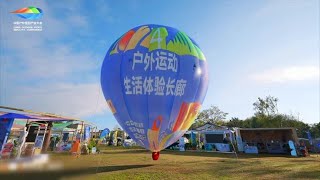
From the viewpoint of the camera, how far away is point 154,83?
27.8ft

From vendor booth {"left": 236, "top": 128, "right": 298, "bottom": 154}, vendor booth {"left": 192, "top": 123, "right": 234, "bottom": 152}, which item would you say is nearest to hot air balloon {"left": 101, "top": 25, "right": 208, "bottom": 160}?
vendor booth {"left": 192, "top": 123, "right": 234, "bottom": 152}

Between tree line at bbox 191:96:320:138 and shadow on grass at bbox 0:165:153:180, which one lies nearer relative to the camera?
shadow on grass at bbox 0:165:153:180

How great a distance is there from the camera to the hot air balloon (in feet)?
27.9

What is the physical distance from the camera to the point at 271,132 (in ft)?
86.9

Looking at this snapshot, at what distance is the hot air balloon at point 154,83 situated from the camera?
27.9 feet

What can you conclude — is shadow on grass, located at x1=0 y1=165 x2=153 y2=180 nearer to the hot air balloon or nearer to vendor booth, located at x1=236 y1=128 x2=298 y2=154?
the hot air balloon

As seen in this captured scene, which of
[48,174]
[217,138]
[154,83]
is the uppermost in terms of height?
[217,138]

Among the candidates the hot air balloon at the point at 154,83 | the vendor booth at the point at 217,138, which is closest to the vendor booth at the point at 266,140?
the vendor booth at the point at 217,138

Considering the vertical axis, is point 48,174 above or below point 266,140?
below

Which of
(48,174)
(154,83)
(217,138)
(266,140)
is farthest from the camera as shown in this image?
(266,140)

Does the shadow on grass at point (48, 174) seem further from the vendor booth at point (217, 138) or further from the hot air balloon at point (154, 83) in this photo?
the vendor booth at point (217, 138)

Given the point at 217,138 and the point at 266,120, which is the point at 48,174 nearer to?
the point at 217,138

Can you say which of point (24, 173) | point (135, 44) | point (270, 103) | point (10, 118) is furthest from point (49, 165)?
point (270, 103)

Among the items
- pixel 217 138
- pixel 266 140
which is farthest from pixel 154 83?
pixel 266 140
